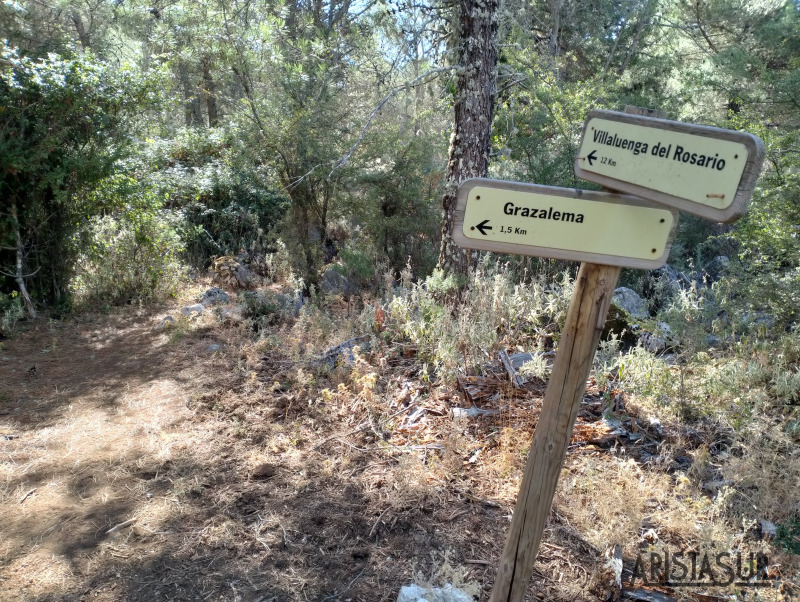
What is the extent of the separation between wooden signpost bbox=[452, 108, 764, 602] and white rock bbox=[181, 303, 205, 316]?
216 inches

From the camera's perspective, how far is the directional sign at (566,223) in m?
1.65

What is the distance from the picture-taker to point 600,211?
1.66m

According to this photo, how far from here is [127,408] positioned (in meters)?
4.23

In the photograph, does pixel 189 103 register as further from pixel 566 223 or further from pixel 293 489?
pixel 566 223

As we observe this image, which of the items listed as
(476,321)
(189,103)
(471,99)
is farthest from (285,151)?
(189,103)

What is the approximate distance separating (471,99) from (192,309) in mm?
4194

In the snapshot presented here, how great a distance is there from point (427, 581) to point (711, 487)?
1749 mm

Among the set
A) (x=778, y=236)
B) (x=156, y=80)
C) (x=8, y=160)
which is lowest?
(x=778, y=236)

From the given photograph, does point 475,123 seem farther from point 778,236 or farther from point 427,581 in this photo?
point 427,581

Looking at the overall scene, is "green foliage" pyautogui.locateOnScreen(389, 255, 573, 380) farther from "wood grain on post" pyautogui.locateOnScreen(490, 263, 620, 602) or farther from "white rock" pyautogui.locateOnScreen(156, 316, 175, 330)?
"white rock" pyautogui.locateOnScreen(156, 316, 175, 330)

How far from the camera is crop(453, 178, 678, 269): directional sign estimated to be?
1.65 meters

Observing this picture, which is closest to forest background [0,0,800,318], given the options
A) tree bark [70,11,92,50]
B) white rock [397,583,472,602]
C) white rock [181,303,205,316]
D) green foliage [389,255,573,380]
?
white rock [181,303,205,316]

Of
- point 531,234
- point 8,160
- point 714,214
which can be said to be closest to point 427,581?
point 531,234

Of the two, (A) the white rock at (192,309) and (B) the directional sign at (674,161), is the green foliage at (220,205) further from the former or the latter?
(B) the directional sign at (674,161)
